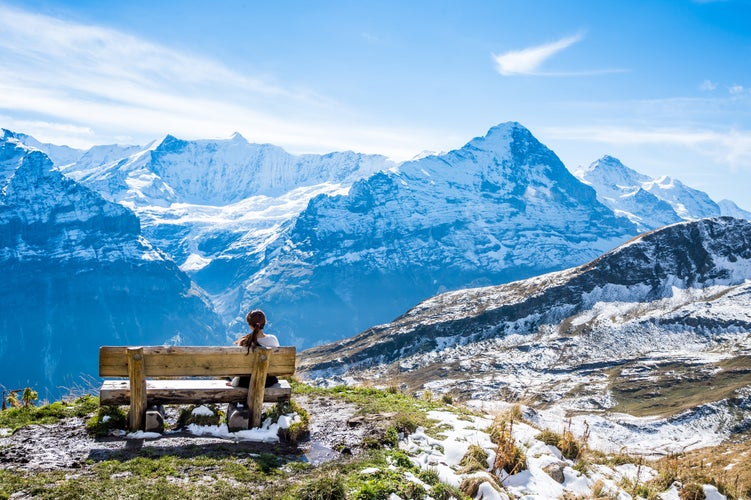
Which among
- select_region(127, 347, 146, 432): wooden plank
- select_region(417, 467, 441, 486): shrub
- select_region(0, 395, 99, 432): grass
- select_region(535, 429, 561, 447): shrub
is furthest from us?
select_region(535, 429, 561, 447): shrub

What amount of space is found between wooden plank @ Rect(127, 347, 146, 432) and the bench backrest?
0.17m

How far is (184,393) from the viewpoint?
1357 centimetres

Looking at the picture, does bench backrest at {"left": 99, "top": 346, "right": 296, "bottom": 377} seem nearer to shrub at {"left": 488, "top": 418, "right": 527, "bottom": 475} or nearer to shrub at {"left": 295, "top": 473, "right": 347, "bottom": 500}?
shrub at {"left": 295, "top": 473, "right": 347, "bottom": 500}

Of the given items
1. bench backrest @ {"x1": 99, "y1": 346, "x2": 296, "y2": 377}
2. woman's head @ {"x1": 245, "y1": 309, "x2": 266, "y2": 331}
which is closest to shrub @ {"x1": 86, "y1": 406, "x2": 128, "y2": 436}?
bench backrest @ {"x1": 99, "y1": 346, "x2": 296, "y2": 377}

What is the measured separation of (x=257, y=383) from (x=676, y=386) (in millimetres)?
164484

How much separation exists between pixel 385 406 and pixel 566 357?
615 ft

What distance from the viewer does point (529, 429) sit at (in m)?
15.2

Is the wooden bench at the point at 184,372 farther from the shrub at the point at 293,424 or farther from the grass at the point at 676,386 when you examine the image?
the grass at the point at 676,386

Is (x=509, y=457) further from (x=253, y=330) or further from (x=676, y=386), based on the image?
(x=676, y=386)

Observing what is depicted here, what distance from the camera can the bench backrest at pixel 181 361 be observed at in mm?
13000

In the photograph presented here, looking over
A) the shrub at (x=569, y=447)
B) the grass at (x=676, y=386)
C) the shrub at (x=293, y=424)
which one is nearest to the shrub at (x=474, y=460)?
the shrub at (x=569, y=447)

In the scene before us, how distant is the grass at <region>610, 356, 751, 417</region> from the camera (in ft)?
444

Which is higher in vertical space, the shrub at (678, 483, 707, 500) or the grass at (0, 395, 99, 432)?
the shrub at (678, 483, 707, 500)

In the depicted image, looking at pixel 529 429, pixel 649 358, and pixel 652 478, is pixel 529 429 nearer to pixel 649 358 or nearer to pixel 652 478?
pixel 652 478
